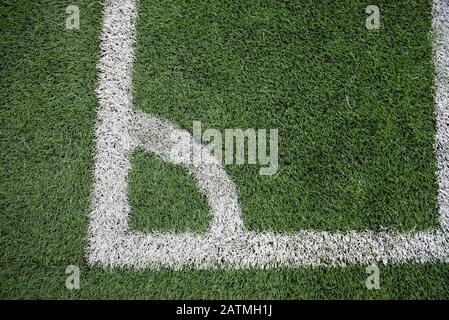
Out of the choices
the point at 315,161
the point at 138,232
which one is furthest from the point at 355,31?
the point at 138,232

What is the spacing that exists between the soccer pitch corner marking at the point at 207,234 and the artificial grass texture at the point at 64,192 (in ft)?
0.18

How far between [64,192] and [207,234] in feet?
2.82

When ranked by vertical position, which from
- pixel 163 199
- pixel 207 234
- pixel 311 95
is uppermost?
pixel 311 95

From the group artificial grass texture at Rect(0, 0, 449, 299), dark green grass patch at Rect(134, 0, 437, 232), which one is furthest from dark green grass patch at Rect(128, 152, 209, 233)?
dark green grass patch at Rect(134, 0, 437, 232)

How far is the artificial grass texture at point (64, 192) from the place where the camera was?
8.41 feet

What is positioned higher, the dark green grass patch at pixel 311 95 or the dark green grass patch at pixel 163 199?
the dark green grass patch at pixel 311 95

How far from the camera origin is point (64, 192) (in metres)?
2.68

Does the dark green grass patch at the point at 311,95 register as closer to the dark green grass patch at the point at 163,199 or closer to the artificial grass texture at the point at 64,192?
the artificial grass texture at the point at 64,192

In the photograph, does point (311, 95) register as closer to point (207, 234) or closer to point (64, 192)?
point (207, 234)

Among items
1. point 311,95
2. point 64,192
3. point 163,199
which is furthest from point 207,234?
point 311,95

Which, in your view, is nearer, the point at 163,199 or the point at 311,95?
the point at 163,199

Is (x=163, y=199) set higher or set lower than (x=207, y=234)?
higher

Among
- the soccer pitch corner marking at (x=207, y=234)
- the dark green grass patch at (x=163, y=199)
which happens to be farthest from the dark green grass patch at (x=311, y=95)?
the dark green grass patch at (x=163, y=199)
